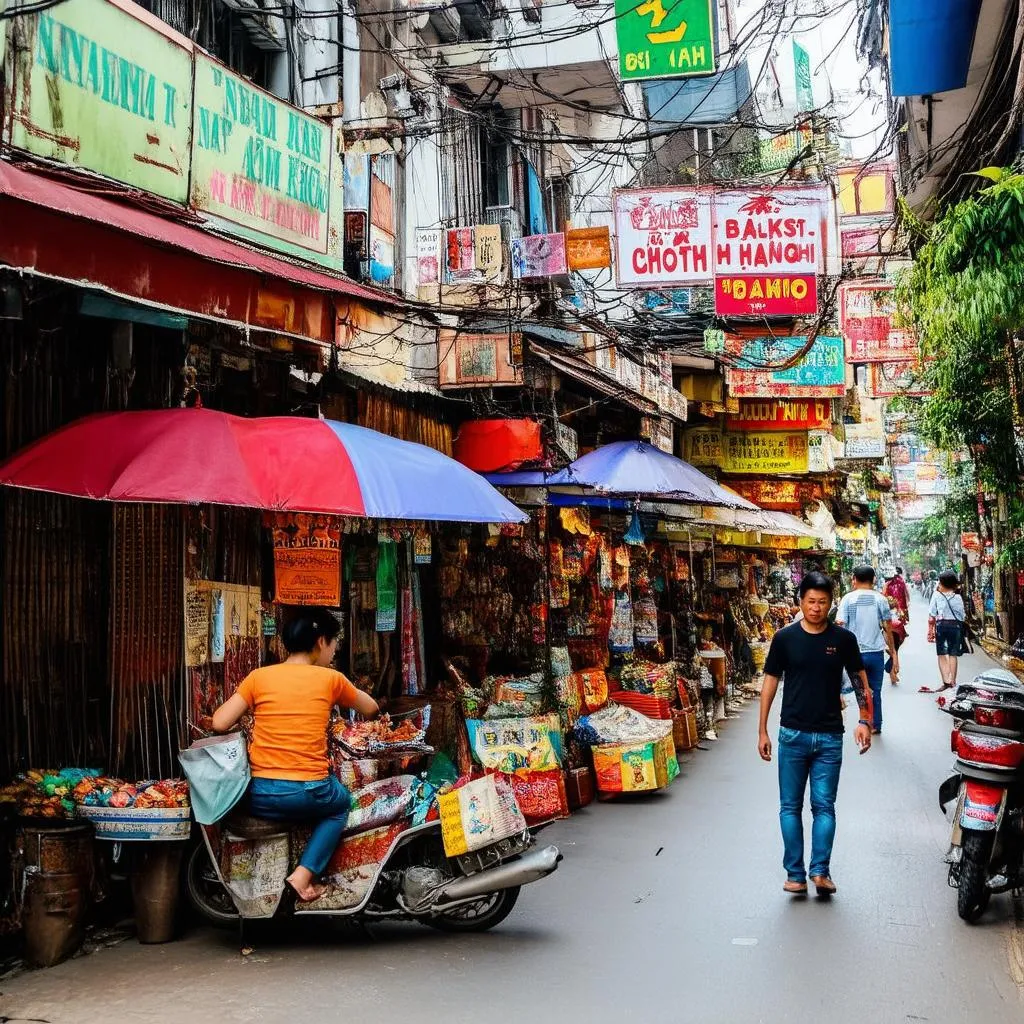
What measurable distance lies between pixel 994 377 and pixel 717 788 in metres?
5.45

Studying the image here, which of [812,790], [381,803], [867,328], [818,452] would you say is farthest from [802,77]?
[381,803]

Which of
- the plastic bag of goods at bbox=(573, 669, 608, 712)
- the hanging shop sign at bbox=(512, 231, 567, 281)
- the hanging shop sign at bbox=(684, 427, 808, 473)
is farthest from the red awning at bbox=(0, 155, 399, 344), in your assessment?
the hanging shop sign at bbox=(684, 427, 808, 473)

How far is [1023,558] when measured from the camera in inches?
609

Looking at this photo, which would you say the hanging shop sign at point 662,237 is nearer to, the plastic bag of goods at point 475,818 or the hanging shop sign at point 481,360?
the hanging shop sign at point 481,360

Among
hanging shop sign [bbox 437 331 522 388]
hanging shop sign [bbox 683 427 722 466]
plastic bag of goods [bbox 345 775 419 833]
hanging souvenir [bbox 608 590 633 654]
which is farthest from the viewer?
hanging shop sign [bbox 683 427 722 466]

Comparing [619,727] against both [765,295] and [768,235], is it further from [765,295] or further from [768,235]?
[768,235]

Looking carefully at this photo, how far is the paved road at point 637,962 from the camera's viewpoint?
15.4 feet

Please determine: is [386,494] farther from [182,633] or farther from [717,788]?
[717,788]

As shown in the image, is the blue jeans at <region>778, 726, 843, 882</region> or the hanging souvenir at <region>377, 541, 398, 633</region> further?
the hanging souvenir at <region>377, 541, 398, 633</region>

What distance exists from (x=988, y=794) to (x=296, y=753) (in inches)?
150

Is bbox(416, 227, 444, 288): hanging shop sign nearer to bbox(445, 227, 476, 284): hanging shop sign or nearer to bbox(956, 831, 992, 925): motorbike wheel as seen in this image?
bbox(445, 227, 476, 284): hanging shop sign

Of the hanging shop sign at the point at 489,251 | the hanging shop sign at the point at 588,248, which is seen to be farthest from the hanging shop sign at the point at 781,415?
the hanging shop sign at the point at 489,251

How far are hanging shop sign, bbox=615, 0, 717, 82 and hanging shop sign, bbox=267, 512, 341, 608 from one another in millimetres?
4925

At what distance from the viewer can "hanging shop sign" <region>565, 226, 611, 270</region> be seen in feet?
35.7
